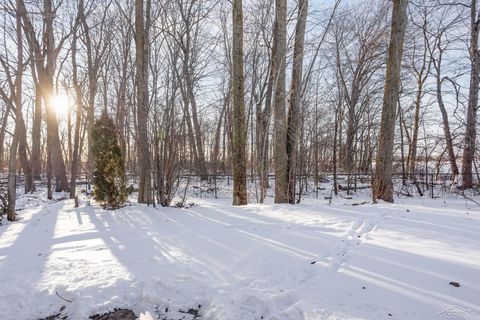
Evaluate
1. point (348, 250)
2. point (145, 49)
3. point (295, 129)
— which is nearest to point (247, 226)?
point (348, 250)

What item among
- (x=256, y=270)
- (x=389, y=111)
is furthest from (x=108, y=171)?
(x=389, y=111)

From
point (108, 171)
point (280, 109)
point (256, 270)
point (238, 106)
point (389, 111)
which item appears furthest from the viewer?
point (108, 171)

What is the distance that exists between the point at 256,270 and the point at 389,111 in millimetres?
6184

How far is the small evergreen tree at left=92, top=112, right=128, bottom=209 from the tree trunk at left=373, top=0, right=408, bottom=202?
613 cm

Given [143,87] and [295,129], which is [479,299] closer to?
[295,129]

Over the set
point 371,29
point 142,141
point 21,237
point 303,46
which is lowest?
point 21,237

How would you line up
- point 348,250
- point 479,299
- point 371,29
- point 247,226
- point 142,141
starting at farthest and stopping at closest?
point 371,29 → point 142,141 → point 247,226 → point 348,250 → point 479,299

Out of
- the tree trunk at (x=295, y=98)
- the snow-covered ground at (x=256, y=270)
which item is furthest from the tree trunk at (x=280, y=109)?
the snow-covered ground at (x=256, y=270)

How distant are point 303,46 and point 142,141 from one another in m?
4.27

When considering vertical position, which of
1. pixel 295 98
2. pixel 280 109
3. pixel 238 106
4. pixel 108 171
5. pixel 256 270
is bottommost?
pixel 256 270

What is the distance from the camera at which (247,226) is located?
421 cm

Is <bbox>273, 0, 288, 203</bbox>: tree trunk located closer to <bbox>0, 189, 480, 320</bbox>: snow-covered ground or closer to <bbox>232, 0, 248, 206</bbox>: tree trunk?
<bbox>232, 0, 248, 206</bbox>: tree trunk

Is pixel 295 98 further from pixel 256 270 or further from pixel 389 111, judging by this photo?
pixel 256 270

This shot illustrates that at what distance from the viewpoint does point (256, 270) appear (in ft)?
8.34
